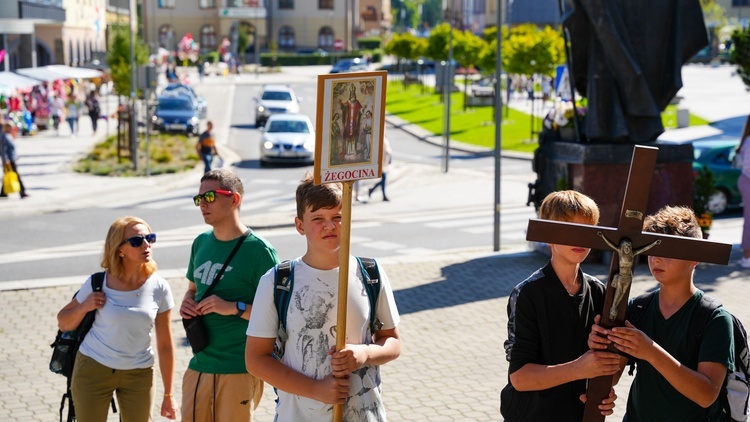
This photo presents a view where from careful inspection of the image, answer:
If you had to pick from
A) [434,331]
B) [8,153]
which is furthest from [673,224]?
[8,153]

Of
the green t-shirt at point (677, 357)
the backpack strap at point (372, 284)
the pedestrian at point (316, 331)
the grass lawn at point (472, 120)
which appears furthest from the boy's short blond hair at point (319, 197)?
the grass lawn at point (472, 120)

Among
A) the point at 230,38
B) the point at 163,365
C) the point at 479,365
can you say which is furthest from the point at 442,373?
the point at 230,38

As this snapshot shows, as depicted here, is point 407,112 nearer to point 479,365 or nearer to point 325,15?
point 479,365

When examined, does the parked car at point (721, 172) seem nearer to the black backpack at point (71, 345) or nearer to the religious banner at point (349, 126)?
the black backpack at point (71, 345)

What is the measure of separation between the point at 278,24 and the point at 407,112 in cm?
6604

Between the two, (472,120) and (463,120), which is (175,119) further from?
(472,120)

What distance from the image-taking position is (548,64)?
37.1m

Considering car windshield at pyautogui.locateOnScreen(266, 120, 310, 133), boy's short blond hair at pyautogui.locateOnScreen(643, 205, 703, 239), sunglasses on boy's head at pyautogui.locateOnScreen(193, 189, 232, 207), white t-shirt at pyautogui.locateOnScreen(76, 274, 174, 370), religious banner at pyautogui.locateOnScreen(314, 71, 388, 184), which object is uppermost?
religious banner at pyautogui.locateOnScreen(314, 71, 388, 184)

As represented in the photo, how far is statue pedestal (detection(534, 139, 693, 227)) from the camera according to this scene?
13.7 metres

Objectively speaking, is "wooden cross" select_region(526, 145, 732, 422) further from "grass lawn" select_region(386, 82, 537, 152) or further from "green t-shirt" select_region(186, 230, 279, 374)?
"grass lawn" select_region(386, 82, 537, 152)

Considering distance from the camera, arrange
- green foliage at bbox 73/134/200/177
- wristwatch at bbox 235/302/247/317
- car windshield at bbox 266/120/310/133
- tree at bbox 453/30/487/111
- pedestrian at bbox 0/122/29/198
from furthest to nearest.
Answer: tree at bbox 453/30/487/111 < car windshield at bbox 266/120/310/133 < green foliage at bbox 73/134/200/177 < pedestrian at bbox 0/122/29/198 < wristwatch at bbox 235/302/247/317

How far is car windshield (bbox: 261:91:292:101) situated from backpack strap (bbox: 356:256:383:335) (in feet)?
138

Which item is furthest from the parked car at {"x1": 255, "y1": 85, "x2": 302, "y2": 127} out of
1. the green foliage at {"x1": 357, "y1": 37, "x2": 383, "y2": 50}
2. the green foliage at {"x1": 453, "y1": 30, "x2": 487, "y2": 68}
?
the green foliage at {"x1": 357, "y1": 37, "x2": 383, "y2": 50}

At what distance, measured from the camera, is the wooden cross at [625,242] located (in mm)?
4000
